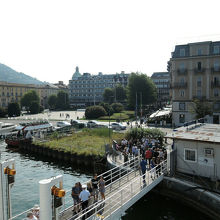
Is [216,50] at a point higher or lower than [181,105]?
higher

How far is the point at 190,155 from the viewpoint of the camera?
18516mm

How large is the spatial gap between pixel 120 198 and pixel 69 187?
26.0 feet

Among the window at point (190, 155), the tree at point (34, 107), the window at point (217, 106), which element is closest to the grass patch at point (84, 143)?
the window at point (190, 155)

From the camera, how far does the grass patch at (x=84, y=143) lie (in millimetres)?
28736

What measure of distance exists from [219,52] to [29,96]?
7801 cm

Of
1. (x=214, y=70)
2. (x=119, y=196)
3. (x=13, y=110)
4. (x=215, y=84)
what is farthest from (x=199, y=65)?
(x=13, y=110)

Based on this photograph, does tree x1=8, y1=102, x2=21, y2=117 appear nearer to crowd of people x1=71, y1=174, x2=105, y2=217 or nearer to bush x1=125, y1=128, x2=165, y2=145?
bush x1=125, y1=128, x2=165, y2=145

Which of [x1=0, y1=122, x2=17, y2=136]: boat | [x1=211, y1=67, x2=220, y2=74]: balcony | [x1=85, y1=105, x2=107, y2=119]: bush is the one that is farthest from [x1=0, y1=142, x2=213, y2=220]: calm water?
[x1=85, y1=105, x2=107, y2=119]: bush

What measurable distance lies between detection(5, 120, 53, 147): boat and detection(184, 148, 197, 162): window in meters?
25.5

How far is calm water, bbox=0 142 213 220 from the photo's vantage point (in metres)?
16.5

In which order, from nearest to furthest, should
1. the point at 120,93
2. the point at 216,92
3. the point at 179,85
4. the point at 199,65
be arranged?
the point at 216,92
the point at 199,65
the point at 179,85
the point at 120,93

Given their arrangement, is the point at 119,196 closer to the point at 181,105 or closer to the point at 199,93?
the point at 181,105

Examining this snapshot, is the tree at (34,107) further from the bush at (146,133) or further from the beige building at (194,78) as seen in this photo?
the bush at (146,133)

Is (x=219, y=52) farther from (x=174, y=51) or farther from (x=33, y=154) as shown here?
(x=33, y=154)
